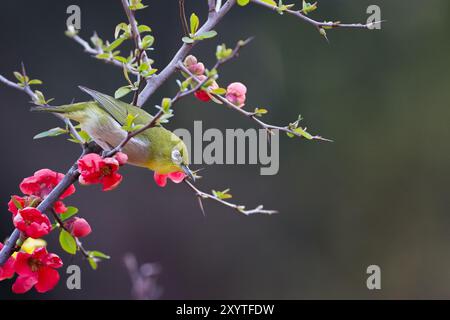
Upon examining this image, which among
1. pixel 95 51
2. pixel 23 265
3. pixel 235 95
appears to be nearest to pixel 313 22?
pixel 235 95

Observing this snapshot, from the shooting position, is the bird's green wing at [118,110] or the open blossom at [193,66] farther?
the bird's green wing at [118,110]

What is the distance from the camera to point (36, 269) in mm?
1029

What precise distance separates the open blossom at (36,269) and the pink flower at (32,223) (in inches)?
2.5

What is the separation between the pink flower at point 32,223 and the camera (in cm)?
95

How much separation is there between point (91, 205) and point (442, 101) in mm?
2265

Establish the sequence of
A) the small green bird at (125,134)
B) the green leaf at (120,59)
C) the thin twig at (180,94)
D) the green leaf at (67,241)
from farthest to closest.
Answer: the small green bird at (125,134) → the green leaf at (67,241) → the green leaf at (120,59) → the thin twig at (180,94)

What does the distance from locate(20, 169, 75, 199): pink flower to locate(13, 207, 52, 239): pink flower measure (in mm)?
83

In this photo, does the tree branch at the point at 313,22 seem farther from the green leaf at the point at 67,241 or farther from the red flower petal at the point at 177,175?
the green leaf at the point at 67,241

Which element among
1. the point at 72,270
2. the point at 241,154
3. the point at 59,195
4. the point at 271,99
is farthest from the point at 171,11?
the point at 59,195

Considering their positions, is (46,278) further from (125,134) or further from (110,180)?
(125,134)

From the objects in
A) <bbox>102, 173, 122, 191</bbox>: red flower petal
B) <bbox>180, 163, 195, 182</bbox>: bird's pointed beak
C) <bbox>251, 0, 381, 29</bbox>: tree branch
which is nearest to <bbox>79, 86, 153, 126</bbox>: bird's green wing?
<bbox>180, 163, 195, 182</bbox>: bird's pointed beak

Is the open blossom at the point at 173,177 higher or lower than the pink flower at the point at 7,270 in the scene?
higher

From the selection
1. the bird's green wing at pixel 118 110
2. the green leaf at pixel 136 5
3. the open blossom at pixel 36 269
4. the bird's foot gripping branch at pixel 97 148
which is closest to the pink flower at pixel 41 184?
the bird's foot gripping branch at pixel 97 148

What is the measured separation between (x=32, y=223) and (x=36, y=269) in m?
0.11
